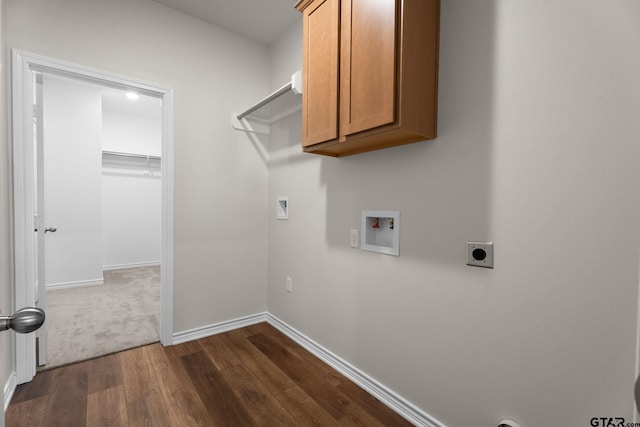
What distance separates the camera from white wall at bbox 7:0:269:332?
6.30ft

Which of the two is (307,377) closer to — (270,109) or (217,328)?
(217,328)

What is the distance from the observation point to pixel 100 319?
9.15 feet

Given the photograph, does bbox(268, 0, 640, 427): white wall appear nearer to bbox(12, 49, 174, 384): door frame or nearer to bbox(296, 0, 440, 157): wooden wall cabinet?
bbox(296, 0, 440, 157): wooden wall cabinet

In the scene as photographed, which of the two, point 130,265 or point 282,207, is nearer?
point 282,207

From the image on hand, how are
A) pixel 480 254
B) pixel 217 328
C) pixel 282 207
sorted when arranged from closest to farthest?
pixel 480 254 < pixel 217 328 < pixel 282 207

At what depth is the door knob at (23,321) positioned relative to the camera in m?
0.58

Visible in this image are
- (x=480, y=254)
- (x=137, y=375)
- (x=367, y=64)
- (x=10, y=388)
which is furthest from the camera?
(x=137, y=375)

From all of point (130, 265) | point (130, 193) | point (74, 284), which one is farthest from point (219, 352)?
point (130, 193)

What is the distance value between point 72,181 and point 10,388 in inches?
123

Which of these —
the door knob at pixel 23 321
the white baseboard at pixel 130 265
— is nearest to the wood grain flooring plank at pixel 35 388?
the door knob at pixel 23 321

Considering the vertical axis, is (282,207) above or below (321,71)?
below

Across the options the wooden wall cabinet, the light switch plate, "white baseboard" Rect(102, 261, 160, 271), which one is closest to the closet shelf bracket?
the wooden wall cabinet

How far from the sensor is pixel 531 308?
1101 mm

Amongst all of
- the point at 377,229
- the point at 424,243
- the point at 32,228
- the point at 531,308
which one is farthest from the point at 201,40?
the point at 531,308
